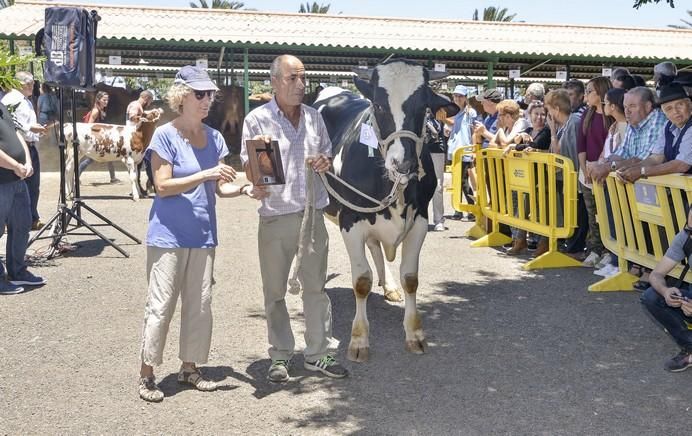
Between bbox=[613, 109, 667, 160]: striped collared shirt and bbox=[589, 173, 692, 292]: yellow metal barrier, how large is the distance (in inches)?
12.9

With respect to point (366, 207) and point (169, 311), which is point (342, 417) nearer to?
point (169, 311)

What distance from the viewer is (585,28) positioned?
1022 inches

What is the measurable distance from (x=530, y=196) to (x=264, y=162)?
5365mm

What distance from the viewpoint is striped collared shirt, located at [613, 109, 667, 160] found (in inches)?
288

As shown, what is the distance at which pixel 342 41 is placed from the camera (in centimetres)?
2014

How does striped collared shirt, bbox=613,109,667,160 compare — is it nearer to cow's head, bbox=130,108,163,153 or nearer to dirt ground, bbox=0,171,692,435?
dirt ground, bbox=0,171,692,435

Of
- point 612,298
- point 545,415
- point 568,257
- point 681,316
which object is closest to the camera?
point 545,415

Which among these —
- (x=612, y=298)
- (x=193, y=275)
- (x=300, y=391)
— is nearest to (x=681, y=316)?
(x=612, y=298)

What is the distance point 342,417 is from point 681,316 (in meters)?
2.57

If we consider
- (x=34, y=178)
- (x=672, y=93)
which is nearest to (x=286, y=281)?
(x=672, y=93)

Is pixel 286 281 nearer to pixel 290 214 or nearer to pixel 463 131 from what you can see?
pixel 290 214

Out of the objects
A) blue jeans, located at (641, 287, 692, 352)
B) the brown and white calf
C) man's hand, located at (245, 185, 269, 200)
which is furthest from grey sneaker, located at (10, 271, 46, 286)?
the brown and white calf

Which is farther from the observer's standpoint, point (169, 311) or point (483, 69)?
point (483, 69)

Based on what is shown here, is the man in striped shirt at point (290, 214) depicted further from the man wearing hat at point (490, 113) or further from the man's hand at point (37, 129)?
the man wearing hat at point (490, 113)
